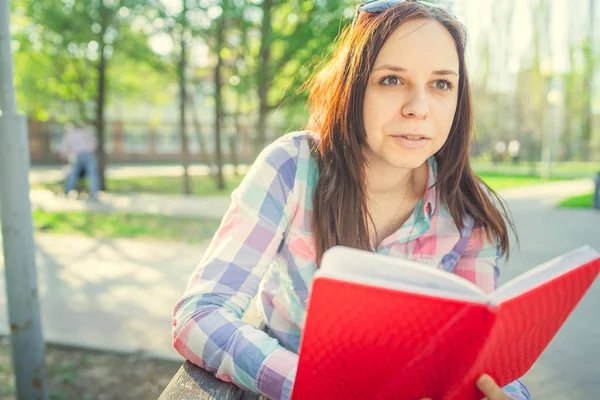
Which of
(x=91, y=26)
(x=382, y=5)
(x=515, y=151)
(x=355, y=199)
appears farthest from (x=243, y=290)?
(x=515, y=151)

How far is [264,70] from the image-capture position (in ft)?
29.8

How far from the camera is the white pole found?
6.62 ft

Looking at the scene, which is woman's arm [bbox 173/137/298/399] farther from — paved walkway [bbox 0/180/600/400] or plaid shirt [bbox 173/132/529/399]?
paved walkway [bbox 0/180/600/400]

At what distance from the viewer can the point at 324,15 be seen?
792cm

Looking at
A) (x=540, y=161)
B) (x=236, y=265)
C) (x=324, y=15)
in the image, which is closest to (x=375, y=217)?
(x=236, y=265)

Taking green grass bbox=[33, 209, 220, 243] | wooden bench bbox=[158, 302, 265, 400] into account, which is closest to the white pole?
wooden bench bbox=[158, 302, 265, 400]

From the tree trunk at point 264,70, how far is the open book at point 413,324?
25.7 ft

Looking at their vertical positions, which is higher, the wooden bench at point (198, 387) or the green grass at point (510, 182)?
the wooden bench at point (198, 387)

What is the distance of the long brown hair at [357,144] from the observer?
133 cm

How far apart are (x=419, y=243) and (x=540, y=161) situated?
3115cm

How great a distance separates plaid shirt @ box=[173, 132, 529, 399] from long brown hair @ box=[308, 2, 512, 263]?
1.4 inches

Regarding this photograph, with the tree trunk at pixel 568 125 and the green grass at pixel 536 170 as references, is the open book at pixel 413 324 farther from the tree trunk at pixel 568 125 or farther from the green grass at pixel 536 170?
the tree trunk at pixel 568 125

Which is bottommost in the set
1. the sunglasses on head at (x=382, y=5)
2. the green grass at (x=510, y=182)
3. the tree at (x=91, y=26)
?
the green grass at (x=510, y=182)

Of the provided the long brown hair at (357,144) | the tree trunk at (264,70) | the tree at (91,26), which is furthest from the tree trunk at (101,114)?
the long brown hair at (357,144)
